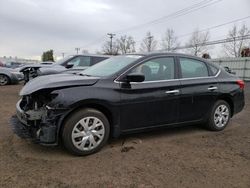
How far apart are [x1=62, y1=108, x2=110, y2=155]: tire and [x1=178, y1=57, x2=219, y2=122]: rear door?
1629mm

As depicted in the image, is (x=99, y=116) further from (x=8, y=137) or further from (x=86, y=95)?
(x=8, y=137)

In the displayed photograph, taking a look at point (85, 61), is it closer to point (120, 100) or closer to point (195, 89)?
point (195, 89)

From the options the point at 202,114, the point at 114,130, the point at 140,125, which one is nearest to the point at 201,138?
the point at 202,114

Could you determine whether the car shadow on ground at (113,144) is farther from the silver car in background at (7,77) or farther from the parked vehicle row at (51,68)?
the silver car in background at (7,77)

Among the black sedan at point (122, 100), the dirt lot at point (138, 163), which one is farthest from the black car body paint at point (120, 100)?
the dirt lot at point (138, 163)

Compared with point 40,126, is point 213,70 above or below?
above

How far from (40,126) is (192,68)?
3.04 m

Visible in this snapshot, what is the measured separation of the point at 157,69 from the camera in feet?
16.5

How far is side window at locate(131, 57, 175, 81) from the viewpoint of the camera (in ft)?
16.0

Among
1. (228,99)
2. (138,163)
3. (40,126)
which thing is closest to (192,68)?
(228,99)

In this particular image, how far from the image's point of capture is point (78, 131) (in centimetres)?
414

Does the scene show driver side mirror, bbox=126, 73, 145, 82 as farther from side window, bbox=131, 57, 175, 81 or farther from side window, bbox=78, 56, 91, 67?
side window, bbox=78, 56, 91, 67

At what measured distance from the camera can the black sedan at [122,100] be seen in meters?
4.09

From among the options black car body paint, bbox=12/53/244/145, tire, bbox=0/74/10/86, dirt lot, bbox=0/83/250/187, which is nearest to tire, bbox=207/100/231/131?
black car body paint, bbox=12/53/244/145
